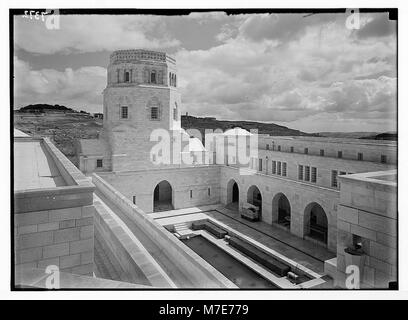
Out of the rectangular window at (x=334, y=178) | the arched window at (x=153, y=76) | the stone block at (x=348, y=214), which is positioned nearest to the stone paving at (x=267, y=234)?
the rectangular window at (x=334, y=178)

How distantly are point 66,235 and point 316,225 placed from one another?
59.5 ft

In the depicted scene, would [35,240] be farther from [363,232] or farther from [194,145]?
[194,145]

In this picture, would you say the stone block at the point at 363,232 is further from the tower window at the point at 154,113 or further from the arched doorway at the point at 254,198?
the tower window at the point at 154,113

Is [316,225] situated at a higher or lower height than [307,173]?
lower

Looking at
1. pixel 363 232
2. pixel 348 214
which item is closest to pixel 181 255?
pixel 348 214

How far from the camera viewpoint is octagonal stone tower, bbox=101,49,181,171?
2227 cm

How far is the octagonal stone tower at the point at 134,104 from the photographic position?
2227cm

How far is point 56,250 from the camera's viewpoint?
509 cm

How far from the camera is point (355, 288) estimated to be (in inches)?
177

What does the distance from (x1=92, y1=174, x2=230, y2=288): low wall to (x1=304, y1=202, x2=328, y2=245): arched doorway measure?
1139 cm
